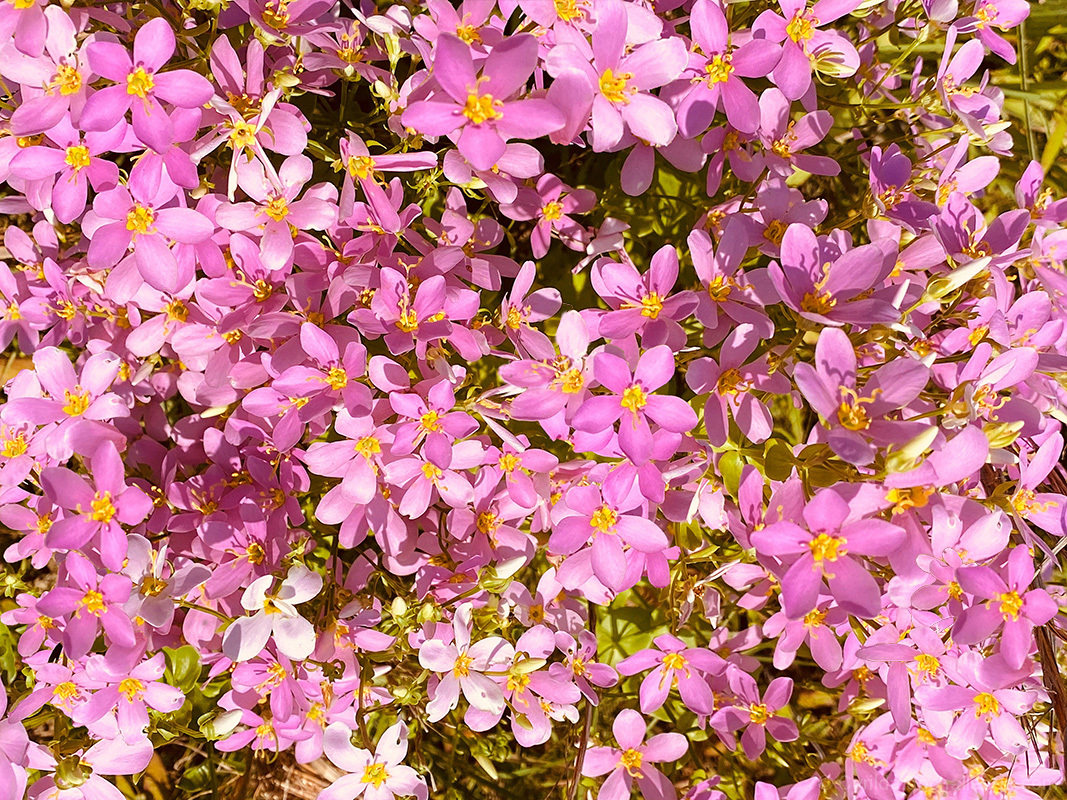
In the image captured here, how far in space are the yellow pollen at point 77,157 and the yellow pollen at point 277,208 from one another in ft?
1.58

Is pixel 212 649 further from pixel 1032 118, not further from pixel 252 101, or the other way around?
pixel 1032 118

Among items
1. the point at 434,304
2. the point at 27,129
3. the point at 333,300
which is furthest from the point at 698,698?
the point at 27,129

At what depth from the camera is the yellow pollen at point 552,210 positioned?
95.3 inches

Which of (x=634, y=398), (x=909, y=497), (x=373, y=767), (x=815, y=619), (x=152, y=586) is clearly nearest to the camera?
(x=909, y=497)

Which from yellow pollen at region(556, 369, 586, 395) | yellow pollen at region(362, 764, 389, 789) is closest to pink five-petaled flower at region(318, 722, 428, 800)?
yellow pollen at region(362, 764, 389, 789)

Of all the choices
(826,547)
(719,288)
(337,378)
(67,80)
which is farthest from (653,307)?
(67,80)

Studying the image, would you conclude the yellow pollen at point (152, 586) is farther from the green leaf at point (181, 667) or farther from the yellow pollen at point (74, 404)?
the green leaf at point (181, 667)

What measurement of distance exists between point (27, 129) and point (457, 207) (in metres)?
1.10

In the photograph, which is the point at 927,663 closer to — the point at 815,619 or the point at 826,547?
the point at 815,619

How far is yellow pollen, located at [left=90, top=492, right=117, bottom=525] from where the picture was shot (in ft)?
6.55

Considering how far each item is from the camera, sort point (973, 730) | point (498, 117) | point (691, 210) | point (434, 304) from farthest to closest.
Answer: point (691, 210) < point (973, 730) < point (434, 304) < point (498, 117)

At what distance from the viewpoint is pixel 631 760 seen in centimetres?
255

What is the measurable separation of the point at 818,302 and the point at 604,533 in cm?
82

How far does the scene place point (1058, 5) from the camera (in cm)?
310
